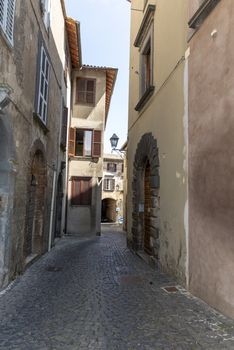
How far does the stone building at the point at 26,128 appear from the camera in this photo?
482cm

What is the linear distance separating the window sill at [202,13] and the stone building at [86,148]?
11.0 metres

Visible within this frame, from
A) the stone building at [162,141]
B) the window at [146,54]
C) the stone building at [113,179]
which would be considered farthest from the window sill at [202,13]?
the stone building at [113,179]

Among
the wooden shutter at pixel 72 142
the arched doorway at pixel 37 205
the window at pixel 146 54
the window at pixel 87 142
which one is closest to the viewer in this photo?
the arched doorway at pixel 37 205

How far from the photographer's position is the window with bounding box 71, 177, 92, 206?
15.1 meters

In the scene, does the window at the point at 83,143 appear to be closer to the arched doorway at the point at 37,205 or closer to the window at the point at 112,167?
the arched doorway at the point at 37,205

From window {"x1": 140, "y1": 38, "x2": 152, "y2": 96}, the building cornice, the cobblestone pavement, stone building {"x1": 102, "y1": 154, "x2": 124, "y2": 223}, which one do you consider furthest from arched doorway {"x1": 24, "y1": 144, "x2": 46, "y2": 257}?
stone building {"x1": 102, "y1": 154, "x2": 124, "y2": 223}

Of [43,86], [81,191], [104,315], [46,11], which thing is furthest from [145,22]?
[81,191]

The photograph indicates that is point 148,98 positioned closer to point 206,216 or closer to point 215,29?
point 215,29

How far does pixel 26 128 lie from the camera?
236 inches

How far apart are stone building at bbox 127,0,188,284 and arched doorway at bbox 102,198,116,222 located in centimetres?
2191

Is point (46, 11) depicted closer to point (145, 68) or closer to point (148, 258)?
point (145, 68)

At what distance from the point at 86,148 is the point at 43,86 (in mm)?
8261

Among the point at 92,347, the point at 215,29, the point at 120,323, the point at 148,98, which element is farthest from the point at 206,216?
the point at 148,98

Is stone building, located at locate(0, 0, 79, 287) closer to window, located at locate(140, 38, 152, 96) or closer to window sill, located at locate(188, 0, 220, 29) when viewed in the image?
window, located at locate(140, 38, 152, 96)
